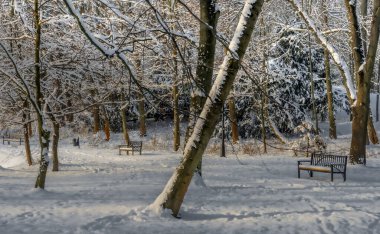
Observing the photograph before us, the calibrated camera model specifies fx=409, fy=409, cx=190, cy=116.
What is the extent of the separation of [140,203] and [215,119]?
2.63 m

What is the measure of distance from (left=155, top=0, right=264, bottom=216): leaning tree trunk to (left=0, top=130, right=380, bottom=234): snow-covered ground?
42 cm

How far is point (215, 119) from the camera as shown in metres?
6.43

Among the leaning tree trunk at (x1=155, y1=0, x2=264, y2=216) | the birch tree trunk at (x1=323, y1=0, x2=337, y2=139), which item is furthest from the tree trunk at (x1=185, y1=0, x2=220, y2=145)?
the birch tree trunk at (x1=323, y1=0, x2=337, y2=139)

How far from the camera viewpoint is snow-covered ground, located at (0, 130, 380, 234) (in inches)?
261

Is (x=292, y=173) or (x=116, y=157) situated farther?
(x=116, y=157)

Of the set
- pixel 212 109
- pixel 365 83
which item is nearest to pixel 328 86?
pixel 365 83

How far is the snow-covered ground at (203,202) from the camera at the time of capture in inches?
261

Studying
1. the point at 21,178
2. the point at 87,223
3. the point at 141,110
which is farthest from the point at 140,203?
the point at 141,110

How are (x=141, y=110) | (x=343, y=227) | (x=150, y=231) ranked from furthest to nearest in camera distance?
(x=141, y=110) → (x=343, y=227) → (x=150, y=231)

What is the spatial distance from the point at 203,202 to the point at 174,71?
19.8 feet

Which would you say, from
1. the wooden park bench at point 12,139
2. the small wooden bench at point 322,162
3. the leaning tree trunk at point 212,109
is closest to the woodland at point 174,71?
the leaning tree trunk at point 212,109

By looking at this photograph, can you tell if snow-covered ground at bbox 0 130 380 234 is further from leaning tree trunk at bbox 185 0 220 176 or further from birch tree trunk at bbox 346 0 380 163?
leaning tree trunk at bbox 185 0 220 176

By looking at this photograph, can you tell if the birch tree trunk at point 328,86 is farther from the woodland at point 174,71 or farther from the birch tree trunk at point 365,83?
the birch tree trunk at point 365,83

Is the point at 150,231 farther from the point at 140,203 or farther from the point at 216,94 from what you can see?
the point at 216,94
